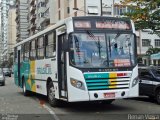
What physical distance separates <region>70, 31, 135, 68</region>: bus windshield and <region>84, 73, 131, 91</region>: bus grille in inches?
13.2

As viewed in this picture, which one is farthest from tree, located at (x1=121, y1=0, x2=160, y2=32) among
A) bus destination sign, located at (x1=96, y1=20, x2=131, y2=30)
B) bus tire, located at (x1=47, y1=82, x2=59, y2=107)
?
bus tire, located at (x1=47, y1=82, x2=59, y2=107)

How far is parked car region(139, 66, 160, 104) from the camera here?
644 inches

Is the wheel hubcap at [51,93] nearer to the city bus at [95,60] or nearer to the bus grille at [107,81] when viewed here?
the city bus at [95,60]

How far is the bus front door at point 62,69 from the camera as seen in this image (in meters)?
13.5

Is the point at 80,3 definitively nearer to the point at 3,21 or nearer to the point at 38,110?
the point at 38,110

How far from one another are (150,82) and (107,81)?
4.43 meters

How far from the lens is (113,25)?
13641 mm

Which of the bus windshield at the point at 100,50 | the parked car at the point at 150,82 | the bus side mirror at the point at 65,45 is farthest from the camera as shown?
the parked car at the point at 150,82

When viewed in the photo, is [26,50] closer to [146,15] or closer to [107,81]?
[146,15]

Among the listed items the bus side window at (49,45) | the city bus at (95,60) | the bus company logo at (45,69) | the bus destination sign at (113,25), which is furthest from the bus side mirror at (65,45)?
the bus company logo at (45,69)

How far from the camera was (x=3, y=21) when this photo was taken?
192750mm

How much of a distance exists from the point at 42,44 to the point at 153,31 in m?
8.80

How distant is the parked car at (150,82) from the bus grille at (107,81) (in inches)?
135

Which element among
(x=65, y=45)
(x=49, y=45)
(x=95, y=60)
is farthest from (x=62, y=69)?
(x=49, y=45)
